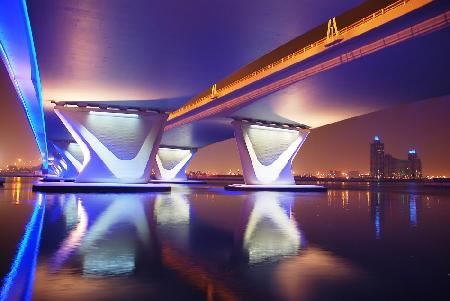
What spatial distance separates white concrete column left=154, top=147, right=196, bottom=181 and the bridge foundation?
33.7m

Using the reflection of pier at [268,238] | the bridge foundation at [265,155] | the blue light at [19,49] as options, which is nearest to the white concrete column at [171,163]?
the bridge foundation at [265,155]

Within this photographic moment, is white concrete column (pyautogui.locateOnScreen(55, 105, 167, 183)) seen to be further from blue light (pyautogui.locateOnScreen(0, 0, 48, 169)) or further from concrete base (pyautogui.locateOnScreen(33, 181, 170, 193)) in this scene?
blue light (pyautogui.locateOnScreen(0, 0, 48, 169))

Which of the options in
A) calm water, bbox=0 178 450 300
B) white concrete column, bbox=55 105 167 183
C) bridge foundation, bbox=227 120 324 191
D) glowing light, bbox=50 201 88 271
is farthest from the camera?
bridge foundation, bbox=227 120 324 191

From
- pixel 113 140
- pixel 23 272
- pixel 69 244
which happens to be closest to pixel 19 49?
pixel 69 244

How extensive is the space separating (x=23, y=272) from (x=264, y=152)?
30.8 meters

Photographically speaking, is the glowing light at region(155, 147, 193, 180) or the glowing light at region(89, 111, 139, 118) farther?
the glowing light at region(155, 147, 193, 180)

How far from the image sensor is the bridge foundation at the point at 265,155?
3466 centimetres

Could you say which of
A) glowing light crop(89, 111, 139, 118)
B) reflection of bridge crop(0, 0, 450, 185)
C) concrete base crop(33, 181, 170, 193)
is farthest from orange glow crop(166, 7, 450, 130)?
concrete base crop(33, 181, 170, 193)

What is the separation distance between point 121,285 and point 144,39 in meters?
11.4

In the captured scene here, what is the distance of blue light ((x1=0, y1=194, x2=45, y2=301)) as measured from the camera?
13.5 feet

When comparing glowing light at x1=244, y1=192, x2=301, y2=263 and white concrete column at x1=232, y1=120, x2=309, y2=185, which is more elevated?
white concrete column at x1=232, y1=120, x2=309, y2=185

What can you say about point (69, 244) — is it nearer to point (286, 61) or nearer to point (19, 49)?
point (19, 49)

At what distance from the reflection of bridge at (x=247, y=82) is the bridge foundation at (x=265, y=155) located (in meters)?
0.09

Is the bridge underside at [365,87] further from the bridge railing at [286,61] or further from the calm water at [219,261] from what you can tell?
the calm water at [219,261]
